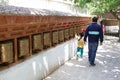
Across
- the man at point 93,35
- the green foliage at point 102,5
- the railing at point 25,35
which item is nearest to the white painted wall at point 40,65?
the railing at point 25,35

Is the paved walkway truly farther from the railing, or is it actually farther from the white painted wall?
the railing

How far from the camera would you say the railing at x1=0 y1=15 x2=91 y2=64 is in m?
5.50

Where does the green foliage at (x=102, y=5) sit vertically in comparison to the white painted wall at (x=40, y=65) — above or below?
above

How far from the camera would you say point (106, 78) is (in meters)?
8.50

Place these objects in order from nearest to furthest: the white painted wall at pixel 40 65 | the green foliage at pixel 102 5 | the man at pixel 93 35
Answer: the white painted wall at pixel 40 65 → the man at pixel 93 35 → the green foliage at pixel 102 5

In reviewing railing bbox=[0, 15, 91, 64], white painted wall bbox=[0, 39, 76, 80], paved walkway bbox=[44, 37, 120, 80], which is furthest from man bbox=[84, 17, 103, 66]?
railing bbox=[0, 15, 91, 64]

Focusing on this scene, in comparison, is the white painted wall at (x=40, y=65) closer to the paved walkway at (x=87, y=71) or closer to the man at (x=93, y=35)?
the paved walkway at (x=87, y=71)

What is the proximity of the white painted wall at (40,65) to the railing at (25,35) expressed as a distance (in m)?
0.19

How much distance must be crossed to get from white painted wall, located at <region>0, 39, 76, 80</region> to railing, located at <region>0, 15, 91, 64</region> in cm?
19

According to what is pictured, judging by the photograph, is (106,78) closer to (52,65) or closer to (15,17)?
(52,65)

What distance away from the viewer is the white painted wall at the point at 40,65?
609 centimetres

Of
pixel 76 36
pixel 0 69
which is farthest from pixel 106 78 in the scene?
pixel 76 36

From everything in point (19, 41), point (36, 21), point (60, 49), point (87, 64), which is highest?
point (36, 21)

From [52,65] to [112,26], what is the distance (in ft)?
64.0
